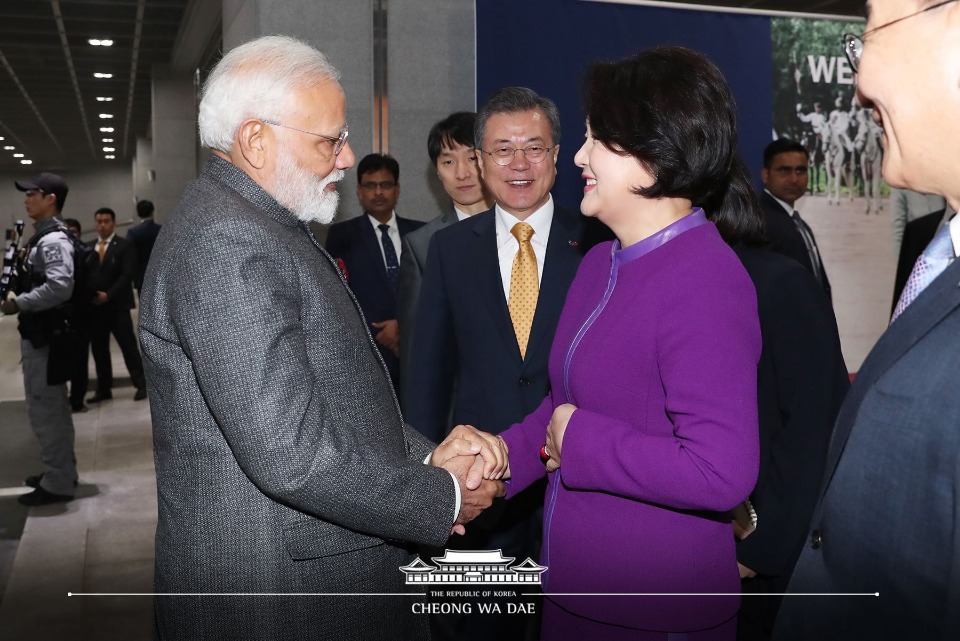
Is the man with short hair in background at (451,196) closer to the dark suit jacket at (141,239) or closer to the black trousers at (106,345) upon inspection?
the black trousers at (106,345)

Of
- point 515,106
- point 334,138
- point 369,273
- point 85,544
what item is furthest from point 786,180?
point 85,544

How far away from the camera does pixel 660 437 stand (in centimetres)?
150

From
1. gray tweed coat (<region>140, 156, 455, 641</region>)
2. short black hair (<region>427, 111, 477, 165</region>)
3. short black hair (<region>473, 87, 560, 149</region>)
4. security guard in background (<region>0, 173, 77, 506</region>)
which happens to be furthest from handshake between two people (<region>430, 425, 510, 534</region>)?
security guard in background (<region>0, 173, 77, 506</region>)

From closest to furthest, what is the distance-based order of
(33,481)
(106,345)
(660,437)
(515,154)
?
(660,437) → (515,154) → (33,481) → (106,345)

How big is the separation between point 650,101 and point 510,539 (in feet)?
5.39

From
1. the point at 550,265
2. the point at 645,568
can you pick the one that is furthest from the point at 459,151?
the point at 645,568

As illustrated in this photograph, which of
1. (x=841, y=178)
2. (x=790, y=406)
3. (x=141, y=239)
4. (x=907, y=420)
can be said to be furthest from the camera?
(x=141, y=239)

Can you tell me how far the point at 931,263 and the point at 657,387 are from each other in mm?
497

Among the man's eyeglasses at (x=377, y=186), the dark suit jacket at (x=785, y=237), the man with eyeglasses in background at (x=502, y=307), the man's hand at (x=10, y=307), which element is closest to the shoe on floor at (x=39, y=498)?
the man's hand at (x=10, y=307)

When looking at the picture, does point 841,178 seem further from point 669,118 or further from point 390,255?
point 669,118

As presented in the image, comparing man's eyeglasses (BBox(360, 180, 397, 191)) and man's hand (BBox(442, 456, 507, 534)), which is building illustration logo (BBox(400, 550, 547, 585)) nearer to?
man's hand (BBox(442, 456, 507, 534))

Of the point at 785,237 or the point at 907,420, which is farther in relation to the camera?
the point at 785,237

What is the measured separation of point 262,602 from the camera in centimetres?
170

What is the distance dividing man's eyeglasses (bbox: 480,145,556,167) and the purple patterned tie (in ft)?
6.01
